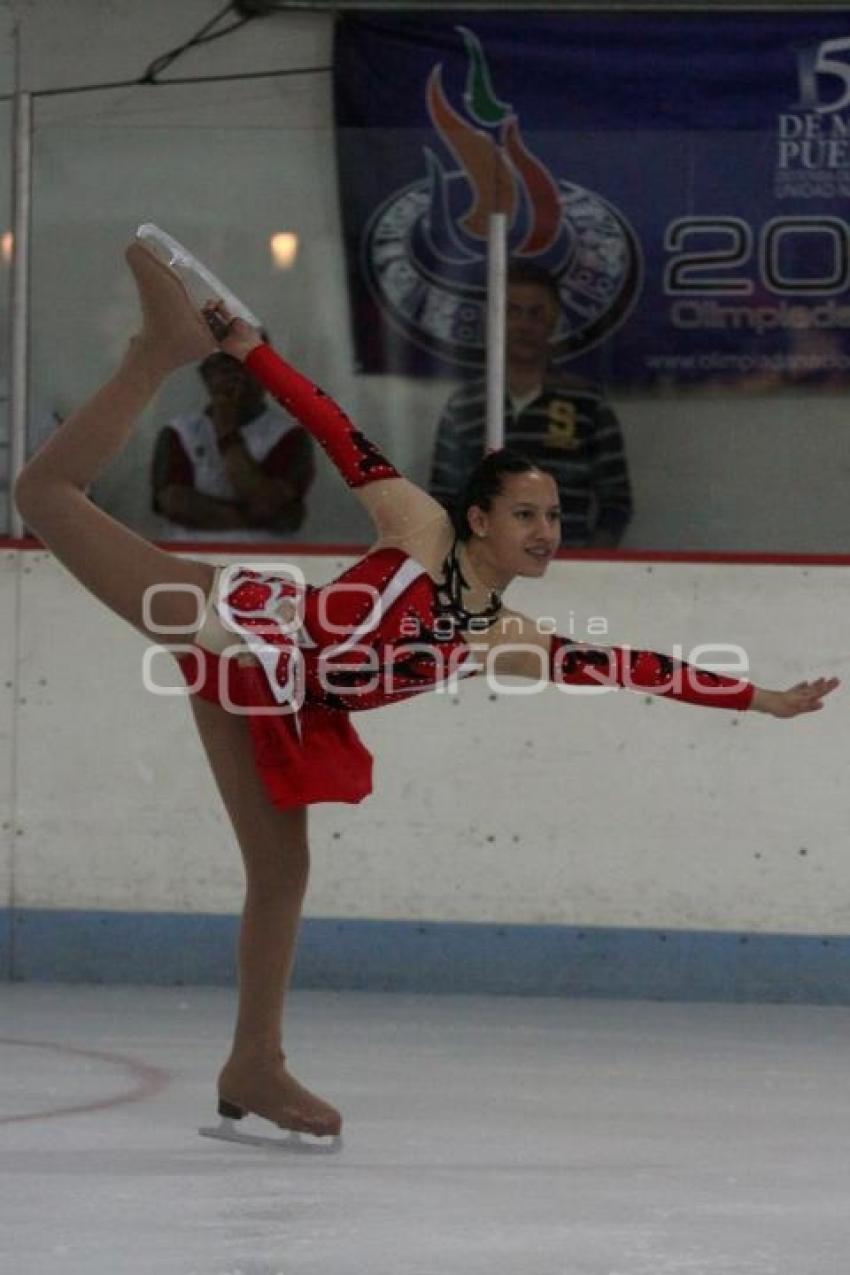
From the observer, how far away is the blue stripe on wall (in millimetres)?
6688

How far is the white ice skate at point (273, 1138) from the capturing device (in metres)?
4.68

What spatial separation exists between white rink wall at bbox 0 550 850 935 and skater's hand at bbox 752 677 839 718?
204cm

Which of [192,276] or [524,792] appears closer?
[192,276]

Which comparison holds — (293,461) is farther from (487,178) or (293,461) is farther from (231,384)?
(487,178)

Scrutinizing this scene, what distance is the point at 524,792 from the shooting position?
22.2ft

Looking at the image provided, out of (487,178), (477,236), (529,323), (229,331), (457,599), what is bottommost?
(457,599)

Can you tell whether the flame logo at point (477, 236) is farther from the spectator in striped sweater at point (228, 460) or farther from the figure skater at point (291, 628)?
the figure skater at point (291, 628)

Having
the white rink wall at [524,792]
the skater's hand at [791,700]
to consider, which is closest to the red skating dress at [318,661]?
the skater's hand at [791,700]

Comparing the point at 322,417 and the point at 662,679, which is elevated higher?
the point at 322,417

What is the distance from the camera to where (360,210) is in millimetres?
7426

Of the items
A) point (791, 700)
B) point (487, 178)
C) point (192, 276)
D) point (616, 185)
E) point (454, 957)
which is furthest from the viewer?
point (616, 185)

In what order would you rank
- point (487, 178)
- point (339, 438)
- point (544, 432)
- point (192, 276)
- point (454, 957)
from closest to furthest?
1. point (339, 438)
2. point (192, 276)
3. point (454, 957)
4. point (544, 432)
5. point (487, 178)

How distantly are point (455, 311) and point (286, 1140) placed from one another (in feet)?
10.5

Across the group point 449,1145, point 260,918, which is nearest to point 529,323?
point 260,918
